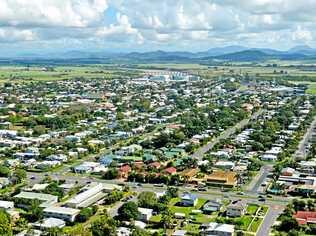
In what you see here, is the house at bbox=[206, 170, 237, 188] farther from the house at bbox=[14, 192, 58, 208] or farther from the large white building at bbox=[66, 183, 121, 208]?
the house at bbox=[14, 192, 58, 208]

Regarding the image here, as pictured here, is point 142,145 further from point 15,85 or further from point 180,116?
point 15,85

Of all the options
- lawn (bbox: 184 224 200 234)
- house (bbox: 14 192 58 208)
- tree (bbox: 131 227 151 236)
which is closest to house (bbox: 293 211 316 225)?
lawn (bbox: 184 224 200 234)

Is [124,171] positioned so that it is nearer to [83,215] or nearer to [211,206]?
[211,206]

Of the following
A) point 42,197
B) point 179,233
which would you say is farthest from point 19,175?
point 179,233

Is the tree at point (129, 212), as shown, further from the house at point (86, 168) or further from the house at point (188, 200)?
the house at point (86, 168)

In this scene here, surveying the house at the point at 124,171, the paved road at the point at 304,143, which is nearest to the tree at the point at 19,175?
the house at the point at 124,171

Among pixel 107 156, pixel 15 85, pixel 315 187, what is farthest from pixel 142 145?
pixel 15 85

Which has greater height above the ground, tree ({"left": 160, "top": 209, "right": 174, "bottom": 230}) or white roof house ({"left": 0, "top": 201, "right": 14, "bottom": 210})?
white roof house ({"left": 0, "top": 201, "right": 14, "bottom": 210})
